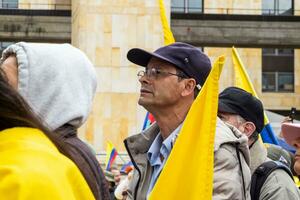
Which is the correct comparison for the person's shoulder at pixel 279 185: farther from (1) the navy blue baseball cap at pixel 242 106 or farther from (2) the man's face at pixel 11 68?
(2) the man's face at pixel 11 68

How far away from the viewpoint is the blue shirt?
10.3 ft

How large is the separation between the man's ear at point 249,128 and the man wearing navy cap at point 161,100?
0.59 m

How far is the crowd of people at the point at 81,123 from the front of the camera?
1.41 meters

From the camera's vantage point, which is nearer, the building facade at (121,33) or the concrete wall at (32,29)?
the building facade at (121,33)

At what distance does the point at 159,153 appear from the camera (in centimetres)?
320

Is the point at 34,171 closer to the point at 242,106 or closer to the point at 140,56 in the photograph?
the point at 140,56

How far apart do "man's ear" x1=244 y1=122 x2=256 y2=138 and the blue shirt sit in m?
0.77

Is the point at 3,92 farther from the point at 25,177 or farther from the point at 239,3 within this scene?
the point at 239,3

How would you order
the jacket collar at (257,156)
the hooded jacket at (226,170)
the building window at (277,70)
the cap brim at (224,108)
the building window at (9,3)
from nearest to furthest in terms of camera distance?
the hooded jacket at (226,170), the jacket collar at (257,156), the cap brim at (224,108), the building window at (9,3), the building window at (277,70)

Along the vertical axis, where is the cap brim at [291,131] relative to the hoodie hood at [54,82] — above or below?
below

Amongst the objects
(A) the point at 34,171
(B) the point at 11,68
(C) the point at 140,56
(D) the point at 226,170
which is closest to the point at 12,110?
(A) the point at 34,171

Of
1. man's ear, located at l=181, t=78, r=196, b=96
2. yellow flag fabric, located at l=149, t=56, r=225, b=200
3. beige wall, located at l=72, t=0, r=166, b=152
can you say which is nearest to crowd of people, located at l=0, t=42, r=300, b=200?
man's ear, located at l=181, t=78, r=196, b=96

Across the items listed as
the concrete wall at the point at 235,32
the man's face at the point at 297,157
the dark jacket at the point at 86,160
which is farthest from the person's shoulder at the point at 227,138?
the concrete wall at the point at 235,32

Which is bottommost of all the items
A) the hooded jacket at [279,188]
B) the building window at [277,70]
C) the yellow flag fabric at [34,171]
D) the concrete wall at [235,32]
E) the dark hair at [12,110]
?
the building window at [277,70]
